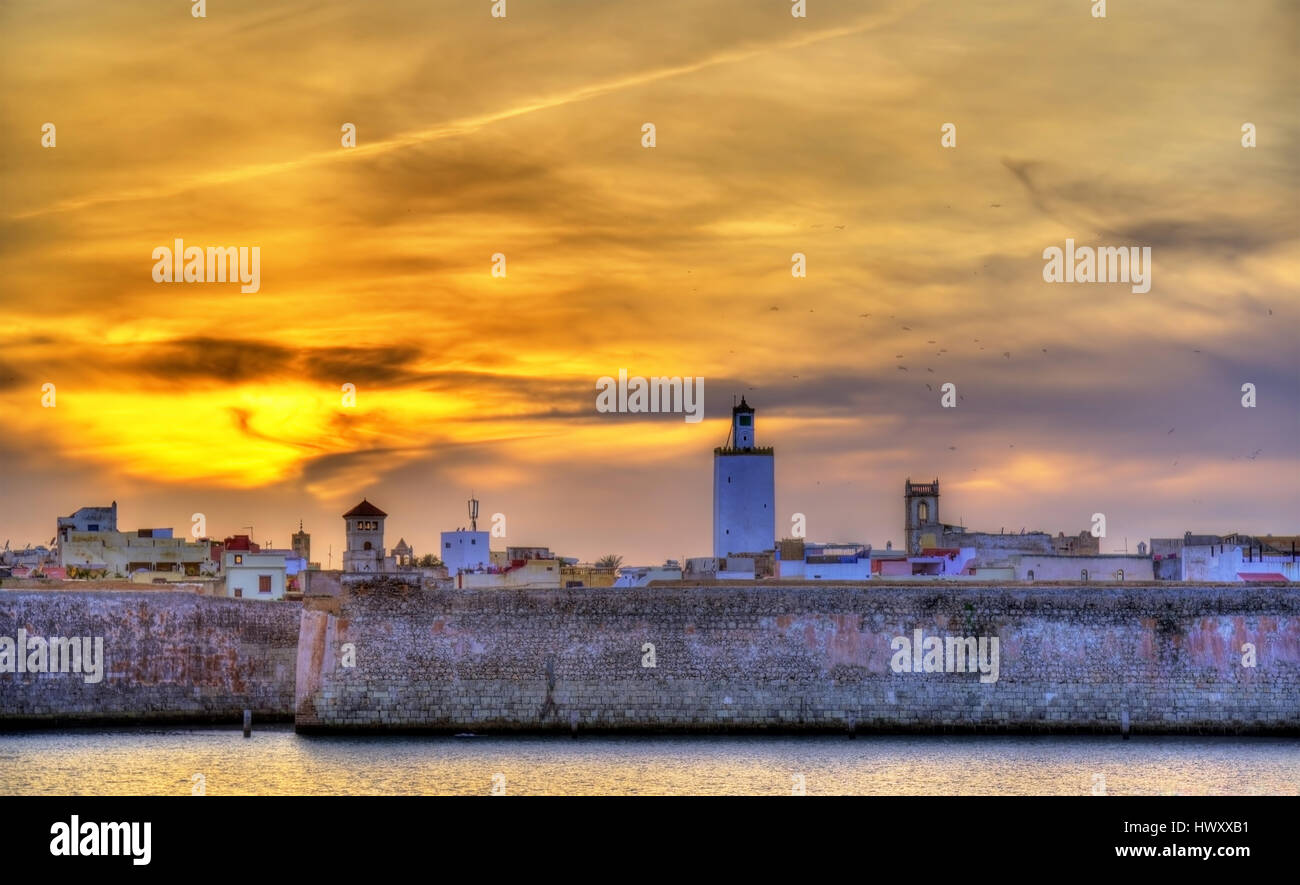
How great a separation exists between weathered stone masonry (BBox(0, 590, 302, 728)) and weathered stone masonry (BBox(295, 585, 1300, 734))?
7.67 feet

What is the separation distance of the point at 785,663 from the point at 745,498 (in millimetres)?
25557

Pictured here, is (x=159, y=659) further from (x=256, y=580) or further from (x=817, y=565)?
(x=817, y=565)

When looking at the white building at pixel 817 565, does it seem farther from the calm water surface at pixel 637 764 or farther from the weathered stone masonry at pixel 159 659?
the weathered stone masonry at pixel 159 659

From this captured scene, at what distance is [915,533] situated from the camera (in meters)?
68.0

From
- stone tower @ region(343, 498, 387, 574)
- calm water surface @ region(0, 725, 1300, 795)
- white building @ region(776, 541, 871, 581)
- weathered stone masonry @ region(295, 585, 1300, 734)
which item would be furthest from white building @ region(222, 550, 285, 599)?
Result: white building @ region(776, 541, 871, 581)

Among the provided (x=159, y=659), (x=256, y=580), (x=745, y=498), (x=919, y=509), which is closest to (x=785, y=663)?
(x=159, y=659)

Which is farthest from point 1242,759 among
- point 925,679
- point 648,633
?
point 648,633

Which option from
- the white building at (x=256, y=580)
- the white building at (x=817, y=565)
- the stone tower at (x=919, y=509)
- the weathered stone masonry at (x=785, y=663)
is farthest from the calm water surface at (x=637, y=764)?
the stone tower at (x=919, y=509)

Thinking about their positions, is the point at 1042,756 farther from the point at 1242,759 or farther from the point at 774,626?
the point at 774,626

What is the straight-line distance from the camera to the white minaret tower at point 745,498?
5828 cm

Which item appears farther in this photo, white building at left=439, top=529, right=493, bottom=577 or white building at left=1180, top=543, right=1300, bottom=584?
white building at left=439, top=529, right=493, bottom=577

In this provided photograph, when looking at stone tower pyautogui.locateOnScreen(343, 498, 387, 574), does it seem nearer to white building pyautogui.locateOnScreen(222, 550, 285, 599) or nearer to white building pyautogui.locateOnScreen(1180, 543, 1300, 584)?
white building pyautogui.locateOnScreen(222, 550, 285, 599)

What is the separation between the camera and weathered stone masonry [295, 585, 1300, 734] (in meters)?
32.6
